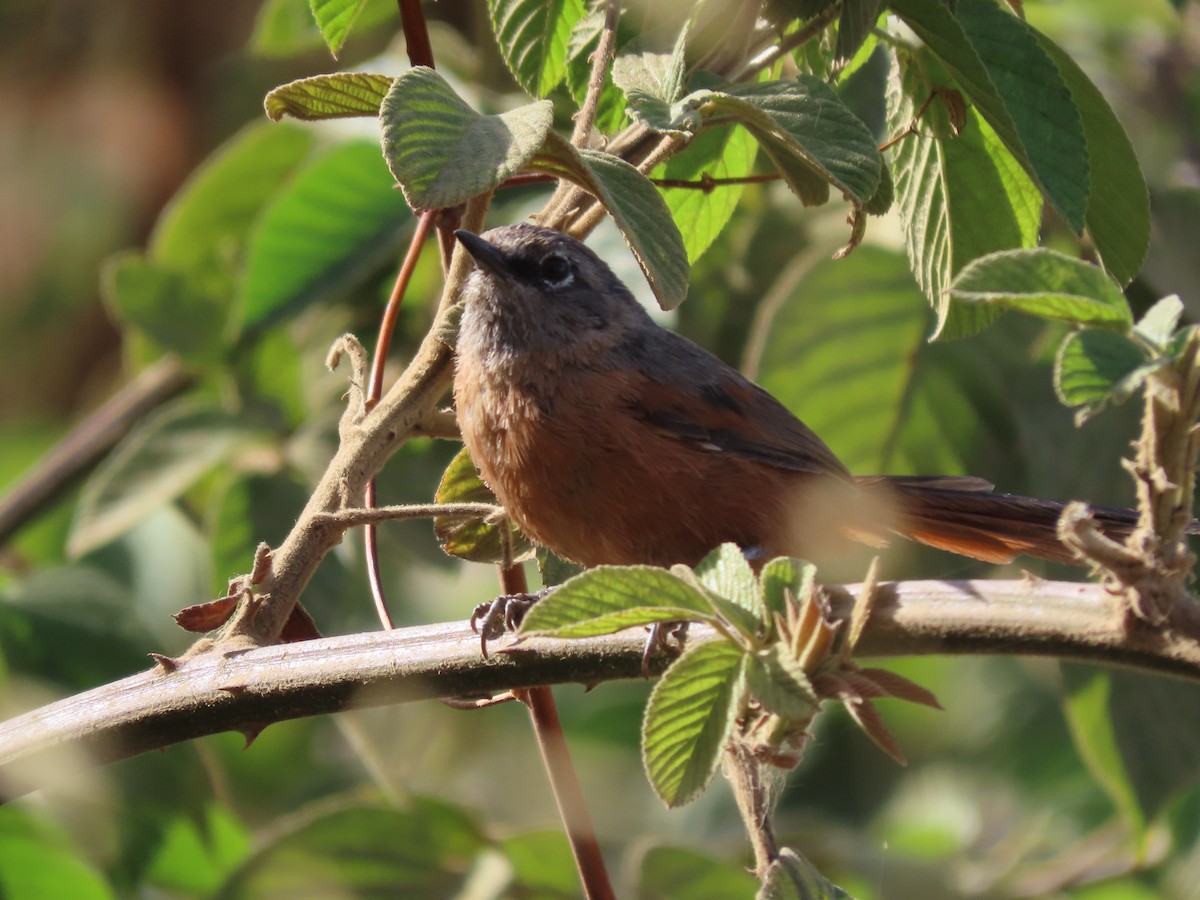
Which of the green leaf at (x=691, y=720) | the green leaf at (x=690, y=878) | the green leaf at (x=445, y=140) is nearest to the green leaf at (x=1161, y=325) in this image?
the green leaf at (x=691, y=720)

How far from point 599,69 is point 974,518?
137 centimetres

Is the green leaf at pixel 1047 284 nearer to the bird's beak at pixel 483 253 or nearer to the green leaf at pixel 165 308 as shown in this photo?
the bird's beak at pixel 483 253

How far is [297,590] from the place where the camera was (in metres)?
2.19

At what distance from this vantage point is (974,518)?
3.00 m

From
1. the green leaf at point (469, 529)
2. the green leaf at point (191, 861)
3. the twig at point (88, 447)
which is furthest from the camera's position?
the twig at point (88, 447)

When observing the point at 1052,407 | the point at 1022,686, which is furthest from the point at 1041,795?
the point at 1052,407

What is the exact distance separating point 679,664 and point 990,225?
1093mm

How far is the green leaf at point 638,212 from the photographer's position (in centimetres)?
182

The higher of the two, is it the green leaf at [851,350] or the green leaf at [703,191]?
the green leaf at [703,191]

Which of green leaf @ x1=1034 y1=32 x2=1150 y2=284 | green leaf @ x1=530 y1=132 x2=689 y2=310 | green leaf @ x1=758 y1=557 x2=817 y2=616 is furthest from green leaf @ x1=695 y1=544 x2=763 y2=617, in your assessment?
green leaf @ x1=1034 y1=32 x2=1150 y2=284

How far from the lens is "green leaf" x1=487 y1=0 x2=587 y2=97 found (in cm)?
240

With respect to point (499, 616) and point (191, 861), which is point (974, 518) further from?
point (191, 861)

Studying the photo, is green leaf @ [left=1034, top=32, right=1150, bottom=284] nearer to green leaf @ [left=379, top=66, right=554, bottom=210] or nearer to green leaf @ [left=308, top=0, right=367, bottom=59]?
green leaf @ [left=379, top=66, right=554, bottom=210]

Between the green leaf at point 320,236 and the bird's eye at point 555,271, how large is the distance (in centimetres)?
59
